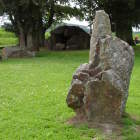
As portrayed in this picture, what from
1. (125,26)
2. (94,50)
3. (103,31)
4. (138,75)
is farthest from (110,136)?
(125,26)

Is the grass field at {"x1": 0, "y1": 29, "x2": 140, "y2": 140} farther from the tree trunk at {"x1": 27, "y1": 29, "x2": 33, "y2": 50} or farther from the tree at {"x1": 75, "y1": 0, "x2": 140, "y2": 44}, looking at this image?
the tree trunk at {"x1": 27, "y1": 29, "x2": 33, "y2": 50}

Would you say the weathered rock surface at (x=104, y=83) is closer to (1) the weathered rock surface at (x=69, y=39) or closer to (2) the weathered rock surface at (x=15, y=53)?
(2) the weathered rock surface at (x=15, y=53)

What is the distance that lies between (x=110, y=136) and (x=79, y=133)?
645 millimetres

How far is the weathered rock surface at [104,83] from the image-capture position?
7496mm

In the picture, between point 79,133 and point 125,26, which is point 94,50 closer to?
point 79,133

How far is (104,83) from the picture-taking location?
746cm

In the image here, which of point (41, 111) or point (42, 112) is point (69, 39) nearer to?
point (41, 111)

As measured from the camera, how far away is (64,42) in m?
36.6

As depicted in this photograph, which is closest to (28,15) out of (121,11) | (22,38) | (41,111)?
(22,38)

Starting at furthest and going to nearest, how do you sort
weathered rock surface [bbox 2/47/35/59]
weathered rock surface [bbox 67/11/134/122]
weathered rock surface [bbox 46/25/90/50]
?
1. weathered rock surface [bbox 46/25/90/50]
2. weathered rock surface [bbox 2/47/35/59]
3. weathered rock surface [bbox 67/11/134/122]

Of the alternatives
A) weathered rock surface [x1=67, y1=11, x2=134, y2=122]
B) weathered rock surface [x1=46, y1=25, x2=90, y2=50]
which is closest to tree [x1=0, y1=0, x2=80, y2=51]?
weathered rock surface [x1=46, y1=25, x2=90, y2=50]

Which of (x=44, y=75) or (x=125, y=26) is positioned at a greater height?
(x=125, y=26)

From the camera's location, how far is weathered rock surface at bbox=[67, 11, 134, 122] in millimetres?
7496

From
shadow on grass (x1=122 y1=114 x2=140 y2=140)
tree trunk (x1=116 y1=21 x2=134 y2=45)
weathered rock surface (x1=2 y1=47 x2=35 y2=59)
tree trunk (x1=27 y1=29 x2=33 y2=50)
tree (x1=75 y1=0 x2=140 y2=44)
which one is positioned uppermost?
tree (x1=75 y1=0 x2=140 y2=44)
